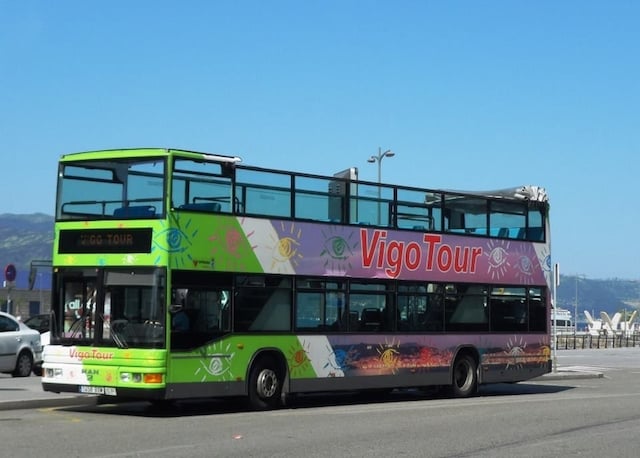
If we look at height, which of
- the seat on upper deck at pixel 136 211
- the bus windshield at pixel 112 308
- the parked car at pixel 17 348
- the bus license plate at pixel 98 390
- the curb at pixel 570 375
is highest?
the seat on upper deck at pixel 136 211

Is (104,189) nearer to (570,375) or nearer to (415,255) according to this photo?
(415,255)

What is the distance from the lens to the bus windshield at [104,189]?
687 inches

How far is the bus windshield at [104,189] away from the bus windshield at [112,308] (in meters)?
0.96

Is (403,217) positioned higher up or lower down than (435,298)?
higher up

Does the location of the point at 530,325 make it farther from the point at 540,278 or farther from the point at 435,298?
the point at 435,298

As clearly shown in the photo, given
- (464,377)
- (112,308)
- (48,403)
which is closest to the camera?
(112,308)

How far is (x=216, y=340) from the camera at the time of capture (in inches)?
698

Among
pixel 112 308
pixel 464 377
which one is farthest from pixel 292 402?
pixel 112 308

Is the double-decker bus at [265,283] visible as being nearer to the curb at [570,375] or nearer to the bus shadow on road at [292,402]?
the bus shadow on road at [292,402]

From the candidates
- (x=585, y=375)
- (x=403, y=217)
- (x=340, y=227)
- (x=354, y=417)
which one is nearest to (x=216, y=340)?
(x=354, y=417)

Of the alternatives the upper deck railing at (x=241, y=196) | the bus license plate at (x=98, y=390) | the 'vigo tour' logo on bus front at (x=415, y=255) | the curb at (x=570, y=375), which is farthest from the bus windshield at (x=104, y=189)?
the curb at (x=570, y=375)

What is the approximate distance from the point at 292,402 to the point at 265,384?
2.31m

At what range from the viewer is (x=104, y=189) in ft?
58.7

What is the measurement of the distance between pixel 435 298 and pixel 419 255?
1.03 m
